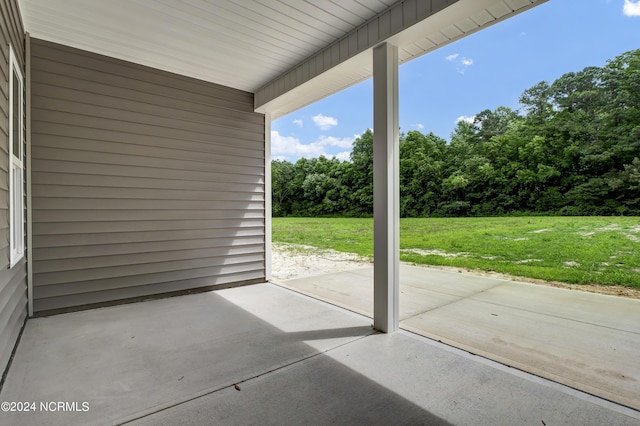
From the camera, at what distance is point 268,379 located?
6.48 ft

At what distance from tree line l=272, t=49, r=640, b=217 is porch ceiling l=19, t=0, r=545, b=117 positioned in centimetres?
884

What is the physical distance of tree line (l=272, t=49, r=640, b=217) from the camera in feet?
26.9

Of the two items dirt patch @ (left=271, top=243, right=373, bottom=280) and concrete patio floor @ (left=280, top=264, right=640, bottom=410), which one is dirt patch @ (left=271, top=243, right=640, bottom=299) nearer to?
dirt patch @ (left=271, top=243, right=373, bottom=280)

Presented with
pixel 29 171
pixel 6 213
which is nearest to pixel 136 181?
pixel 29 171

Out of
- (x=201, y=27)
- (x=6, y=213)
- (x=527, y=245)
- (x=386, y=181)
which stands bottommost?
(x=527, y=245)

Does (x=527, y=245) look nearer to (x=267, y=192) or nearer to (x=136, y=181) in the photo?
(x=267, y=192)

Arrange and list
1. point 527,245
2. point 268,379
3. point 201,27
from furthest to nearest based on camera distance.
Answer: point 527,245 < point 201,27 < point 268,379

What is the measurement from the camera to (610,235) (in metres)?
7.07

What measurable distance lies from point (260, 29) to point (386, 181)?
5.98 feet

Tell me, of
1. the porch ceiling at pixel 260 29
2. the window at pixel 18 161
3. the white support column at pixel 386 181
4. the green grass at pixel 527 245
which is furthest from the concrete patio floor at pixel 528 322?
the window at pixel 18 161

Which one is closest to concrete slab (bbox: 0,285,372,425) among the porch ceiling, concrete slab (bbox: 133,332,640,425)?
concrete slab (bbox: 133,332,640,425)

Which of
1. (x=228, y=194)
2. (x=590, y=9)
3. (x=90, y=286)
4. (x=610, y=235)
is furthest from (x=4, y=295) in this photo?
(x=590, y=9)

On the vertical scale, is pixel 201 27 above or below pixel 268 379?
above

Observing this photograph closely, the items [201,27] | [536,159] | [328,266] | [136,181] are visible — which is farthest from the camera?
[536,159]
